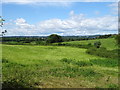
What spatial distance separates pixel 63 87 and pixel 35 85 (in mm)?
1037

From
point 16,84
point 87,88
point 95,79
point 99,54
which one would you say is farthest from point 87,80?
point 99,54

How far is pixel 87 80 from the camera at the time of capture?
809 centimetres

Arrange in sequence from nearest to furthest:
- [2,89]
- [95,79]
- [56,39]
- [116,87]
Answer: [2,89] → [116,87] → [95,79] → [56,39]

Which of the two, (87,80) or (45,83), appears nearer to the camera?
(45,83)

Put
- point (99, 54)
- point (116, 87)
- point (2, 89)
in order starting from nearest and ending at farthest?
point (2, 89)
point (116, 87)
point (99, 54)

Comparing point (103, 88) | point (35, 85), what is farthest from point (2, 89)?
point (103, 88)

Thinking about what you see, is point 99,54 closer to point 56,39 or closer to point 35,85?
point 35,85

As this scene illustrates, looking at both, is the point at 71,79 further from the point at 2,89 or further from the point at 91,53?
the point at 91,53

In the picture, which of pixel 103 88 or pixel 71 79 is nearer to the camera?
pixel 103 88

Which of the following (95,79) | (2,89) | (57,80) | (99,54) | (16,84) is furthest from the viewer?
(99,54)

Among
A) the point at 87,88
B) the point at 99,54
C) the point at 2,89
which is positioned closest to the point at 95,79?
the point at 87,88

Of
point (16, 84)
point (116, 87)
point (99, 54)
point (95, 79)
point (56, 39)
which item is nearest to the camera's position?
point (16, 84)

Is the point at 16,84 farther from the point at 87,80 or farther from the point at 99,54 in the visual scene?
the point at 99,54

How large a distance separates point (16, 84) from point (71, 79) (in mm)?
2591
